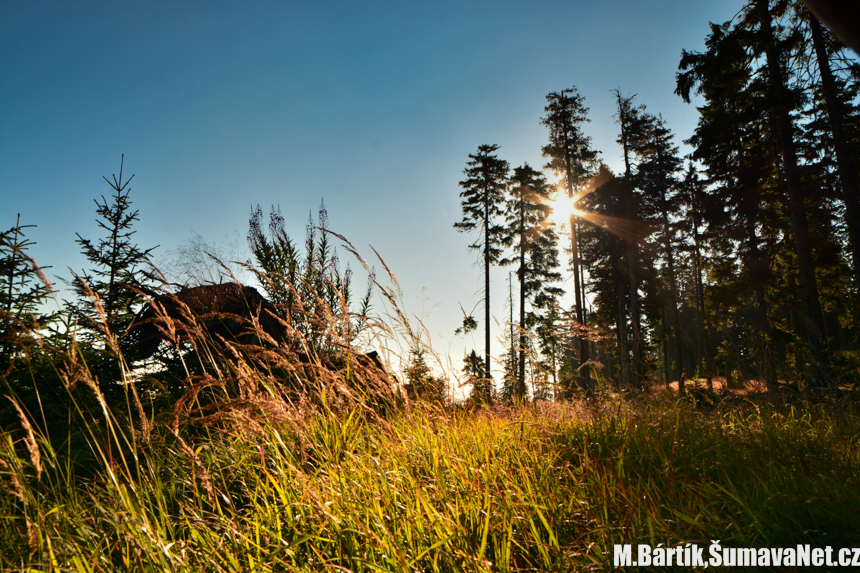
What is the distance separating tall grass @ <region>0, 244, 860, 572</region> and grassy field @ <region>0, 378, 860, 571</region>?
10 millimetres

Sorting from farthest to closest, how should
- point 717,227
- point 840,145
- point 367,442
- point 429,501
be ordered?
point 717,227, point 840,145, point 367,442, point 429,501

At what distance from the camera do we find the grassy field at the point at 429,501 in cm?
130

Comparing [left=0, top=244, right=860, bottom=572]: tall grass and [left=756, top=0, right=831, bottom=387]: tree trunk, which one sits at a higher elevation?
[left=756, top=0, right=831, bottom=387]: tree trunk

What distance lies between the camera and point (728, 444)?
89.5 inches

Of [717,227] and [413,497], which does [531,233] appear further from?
[413,497]

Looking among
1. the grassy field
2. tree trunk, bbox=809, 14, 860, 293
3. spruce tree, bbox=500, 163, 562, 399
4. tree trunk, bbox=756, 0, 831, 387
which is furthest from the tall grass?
spruce tree, bbox=500, 163, 562, 399

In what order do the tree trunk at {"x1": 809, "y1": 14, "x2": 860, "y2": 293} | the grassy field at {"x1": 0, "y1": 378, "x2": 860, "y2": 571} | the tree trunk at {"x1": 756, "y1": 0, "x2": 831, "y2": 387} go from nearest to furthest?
1. the grassy field at {"x1": 0, "y1": 378, "x2": 860, "y2": 571}
2. the tree trunk at {"x1": 756, "y1": 0, "x2": 831, "y2": 387}
3. the tree trunk at {"x1": 809, "y1": 14, "x2": 860, "y2": 293}

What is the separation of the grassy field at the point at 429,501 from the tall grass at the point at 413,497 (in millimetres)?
10

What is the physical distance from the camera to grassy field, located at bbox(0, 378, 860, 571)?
4.26 feet

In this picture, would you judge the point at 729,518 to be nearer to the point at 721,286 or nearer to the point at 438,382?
the point at 438,382

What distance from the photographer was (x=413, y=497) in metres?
1.74

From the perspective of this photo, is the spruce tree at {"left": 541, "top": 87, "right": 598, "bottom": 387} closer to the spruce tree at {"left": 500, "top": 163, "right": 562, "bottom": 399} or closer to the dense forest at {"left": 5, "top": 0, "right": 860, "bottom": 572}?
the spruce tree at {"left": 500, "top": 163, "right": 562, "bottom": 399}

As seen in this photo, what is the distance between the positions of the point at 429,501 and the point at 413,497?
11 cm

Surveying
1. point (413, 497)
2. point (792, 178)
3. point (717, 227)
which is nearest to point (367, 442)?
point (413, 497)
